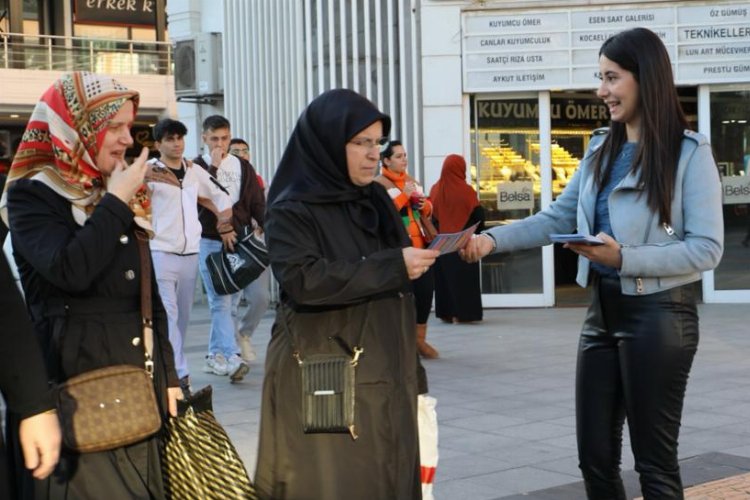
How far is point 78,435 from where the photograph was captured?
3645 mm

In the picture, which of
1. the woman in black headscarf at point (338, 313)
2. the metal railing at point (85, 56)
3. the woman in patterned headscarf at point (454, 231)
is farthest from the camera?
the metal railing at point (85, 56)

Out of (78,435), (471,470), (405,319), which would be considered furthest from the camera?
(471,470)

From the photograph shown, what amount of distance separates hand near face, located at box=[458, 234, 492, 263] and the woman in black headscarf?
1.94ft

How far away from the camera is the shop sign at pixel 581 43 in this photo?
46.1ft

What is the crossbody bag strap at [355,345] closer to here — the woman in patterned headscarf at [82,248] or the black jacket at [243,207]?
the woman in patterned headscarf at [82,248]

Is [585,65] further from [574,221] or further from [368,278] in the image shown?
[368,278]

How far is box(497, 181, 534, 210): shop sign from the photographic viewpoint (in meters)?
14.6

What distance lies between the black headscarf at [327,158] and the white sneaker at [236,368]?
18.0 ft

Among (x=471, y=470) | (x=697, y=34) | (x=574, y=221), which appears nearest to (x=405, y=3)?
(x=697, y=34)

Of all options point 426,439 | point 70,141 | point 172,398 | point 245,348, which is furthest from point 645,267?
point 245,348

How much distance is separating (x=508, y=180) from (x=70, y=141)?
1103cm

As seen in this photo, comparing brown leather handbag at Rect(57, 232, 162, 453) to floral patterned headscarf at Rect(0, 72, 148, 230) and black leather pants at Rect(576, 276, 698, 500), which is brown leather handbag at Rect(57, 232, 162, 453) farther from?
black leather pants at Rect(576, 276, 698, 500)

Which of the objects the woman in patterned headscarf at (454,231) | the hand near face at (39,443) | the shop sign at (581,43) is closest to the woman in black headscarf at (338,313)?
the hand near face at (39,443)

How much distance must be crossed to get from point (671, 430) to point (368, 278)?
50.3 inches
